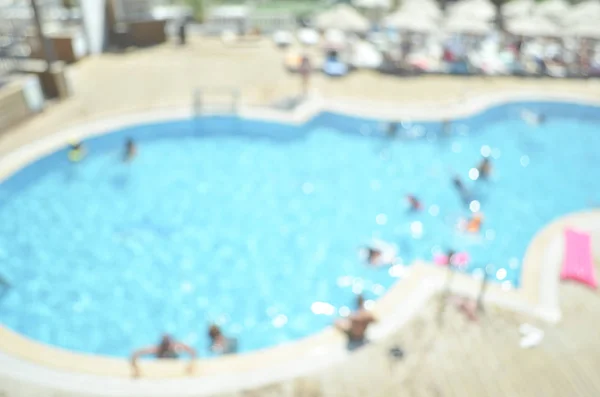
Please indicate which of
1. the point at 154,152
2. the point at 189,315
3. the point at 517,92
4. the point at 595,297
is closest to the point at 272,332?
the point at 189,315

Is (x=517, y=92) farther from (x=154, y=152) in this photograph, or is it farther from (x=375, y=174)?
(x=154, y=152)

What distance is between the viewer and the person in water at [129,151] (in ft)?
51.7

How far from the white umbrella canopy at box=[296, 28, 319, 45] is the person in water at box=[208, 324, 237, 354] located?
17390 millimetres

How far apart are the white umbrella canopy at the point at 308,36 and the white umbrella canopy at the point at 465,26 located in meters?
6.22

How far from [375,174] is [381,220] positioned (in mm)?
2468

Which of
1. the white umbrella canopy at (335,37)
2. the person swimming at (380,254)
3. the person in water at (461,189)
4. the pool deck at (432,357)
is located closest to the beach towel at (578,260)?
the pool deck at (432,357)

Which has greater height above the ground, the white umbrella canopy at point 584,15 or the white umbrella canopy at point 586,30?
the white umbrella canopy at point 584,15

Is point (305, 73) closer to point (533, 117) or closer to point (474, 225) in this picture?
point (474, 225)

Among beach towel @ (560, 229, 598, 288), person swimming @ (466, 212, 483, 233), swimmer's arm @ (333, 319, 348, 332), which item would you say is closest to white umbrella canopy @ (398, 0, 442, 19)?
person swimming @ (466, 212, 483, 233)

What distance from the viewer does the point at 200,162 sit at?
642 inches

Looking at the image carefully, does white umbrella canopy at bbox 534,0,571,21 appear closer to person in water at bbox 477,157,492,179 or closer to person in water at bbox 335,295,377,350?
person in water at bbox 477,157,492,179

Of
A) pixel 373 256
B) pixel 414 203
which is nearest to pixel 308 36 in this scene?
pixel 414 203

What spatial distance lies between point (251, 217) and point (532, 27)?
17.2 meters

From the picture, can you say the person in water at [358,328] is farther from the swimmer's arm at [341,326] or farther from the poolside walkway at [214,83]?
the poolside walkway at [214,83]
